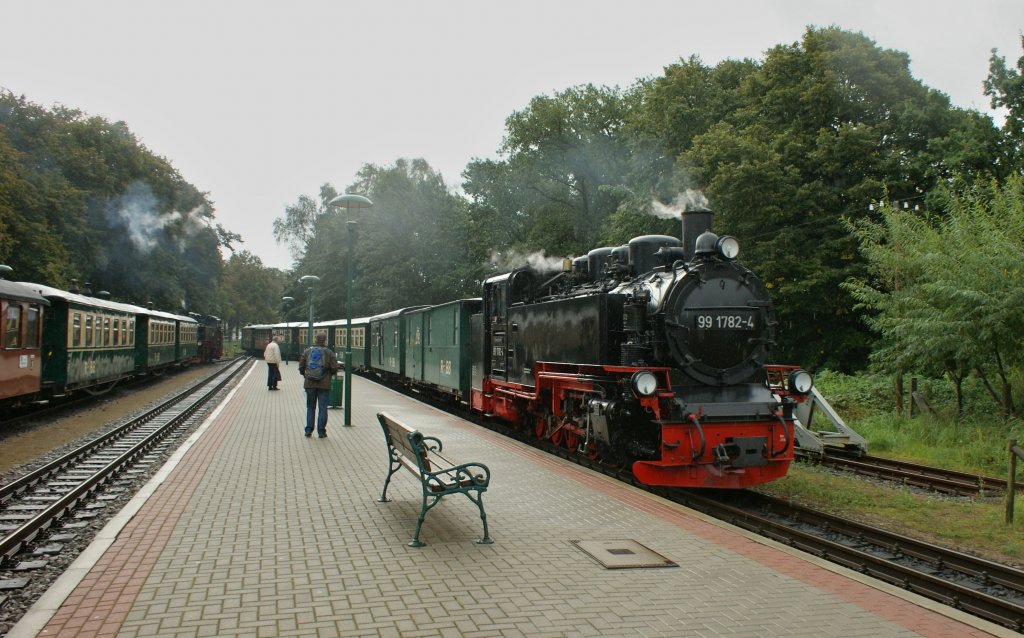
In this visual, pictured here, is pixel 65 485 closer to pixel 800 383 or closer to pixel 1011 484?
pixel 800 383

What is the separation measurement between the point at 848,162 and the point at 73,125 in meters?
34.9

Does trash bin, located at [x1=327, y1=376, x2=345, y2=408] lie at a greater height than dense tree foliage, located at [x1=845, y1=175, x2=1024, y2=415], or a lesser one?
lesser

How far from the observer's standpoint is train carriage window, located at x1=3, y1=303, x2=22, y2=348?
12.8m

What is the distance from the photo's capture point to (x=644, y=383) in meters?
8.08

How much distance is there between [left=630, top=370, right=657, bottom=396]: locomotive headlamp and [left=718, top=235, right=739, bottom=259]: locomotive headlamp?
1.83m

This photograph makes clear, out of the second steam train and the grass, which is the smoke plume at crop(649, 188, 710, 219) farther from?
the grass

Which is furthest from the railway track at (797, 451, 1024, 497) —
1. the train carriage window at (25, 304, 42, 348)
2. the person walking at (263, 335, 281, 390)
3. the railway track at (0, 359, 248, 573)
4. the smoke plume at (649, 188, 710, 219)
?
the person walking at (263, 335, 281, 390)

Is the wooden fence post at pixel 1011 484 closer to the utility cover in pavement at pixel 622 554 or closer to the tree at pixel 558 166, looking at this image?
the utility cover in pavement at pixel 622 554

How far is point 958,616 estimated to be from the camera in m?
4.52

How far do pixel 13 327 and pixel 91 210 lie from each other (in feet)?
86.5

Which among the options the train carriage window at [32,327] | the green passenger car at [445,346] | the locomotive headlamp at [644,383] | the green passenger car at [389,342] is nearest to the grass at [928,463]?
the locomotive headlamp at [644,383]

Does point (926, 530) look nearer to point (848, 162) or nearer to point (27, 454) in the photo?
point (27, 454)

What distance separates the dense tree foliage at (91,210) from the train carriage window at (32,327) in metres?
12.2

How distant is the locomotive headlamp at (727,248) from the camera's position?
883 centimetres
